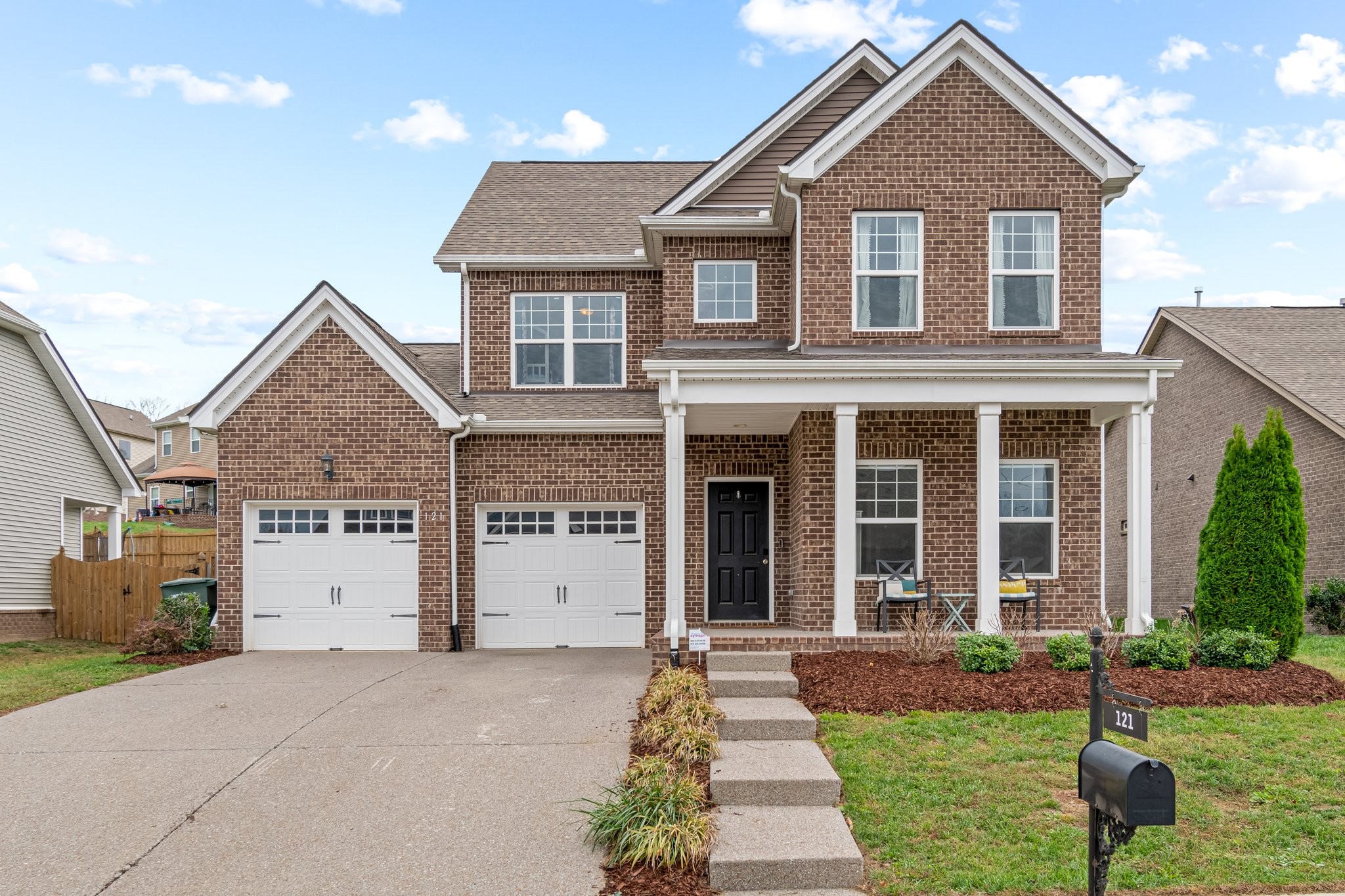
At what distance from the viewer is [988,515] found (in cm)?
1120

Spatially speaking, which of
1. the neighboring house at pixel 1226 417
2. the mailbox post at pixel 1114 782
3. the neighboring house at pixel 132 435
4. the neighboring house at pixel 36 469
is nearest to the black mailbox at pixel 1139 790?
the mailbox post at pixel 1114 782

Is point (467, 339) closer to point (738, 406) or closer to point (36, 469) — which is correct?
point (738, 406)

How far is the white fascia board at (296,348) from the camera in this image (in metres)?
13.3

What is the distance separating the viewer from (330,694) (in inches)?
396

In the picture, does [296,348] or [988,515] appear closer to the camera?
[988,515]

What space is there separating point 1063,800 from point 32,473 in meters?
19.0

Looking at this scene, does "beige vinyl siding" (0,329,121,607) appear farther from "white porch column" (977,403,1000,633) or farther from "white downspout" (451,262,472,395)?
"white porch column" (977,403,1000,633)

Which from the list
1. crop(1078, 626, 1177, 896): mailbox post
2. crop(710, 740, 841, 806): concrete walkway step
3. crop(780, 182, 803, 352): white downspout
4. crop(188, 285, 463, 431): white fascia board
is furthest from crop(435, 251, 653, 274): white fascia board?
crop(1078, 626, 1177, 896): mailbox post

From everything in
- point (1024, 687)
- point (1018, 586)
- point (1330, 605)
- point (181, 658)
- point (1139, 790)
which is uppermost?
point (1139, 790)

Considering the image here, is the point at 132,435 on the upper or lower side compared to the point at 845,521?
upper

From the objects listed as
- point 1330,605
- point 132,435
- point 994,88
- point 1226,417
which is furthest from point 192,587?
point 132,435

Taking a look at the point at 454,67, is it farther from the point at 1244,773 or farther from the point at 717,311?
the point at 1244,773

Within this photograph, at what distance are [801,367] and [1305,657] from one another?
277 inches

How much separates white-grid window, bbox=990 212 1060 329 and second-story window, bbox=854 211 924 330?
97 cm
